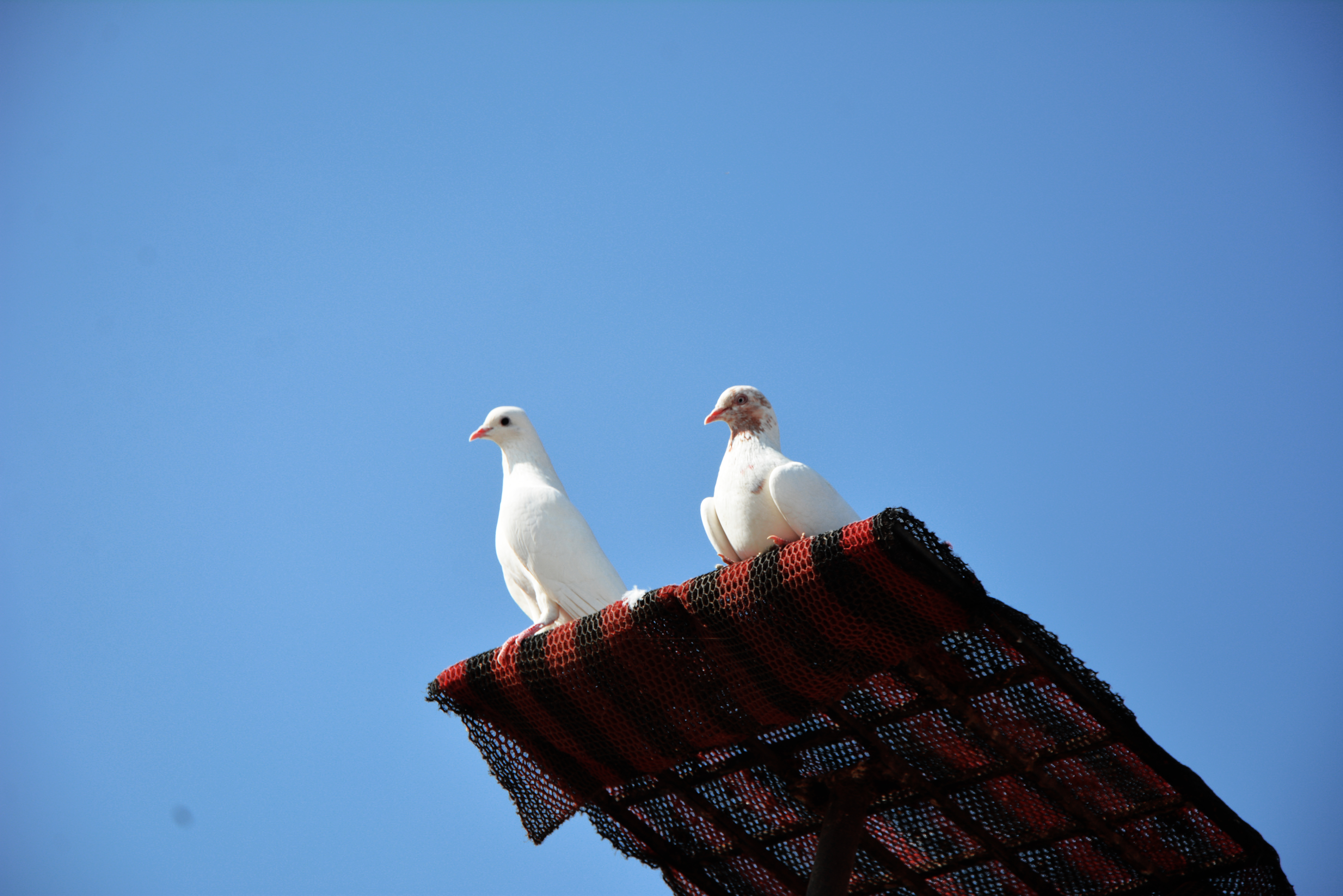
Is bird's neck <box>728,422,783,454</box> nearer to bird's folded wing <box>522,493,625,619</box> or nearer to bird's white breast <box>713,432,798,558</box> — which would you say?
bird's white breast <box>713,432,798,558</box>

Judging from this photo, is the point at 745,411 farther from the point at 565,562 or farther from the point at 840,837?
the point at 840,837

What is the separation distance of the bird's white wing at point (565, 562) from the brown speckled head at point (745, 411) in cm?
124

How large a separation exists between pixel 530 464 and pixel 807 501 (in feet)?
8.47

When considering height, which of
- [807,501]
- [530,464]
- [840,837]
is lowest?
[840,837]

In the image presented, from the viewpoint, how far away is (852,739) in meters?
5.79

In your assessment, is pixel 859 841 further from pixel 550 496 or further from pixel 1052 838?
pixel 550 496

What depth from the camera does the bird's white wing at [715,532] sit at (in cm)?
637

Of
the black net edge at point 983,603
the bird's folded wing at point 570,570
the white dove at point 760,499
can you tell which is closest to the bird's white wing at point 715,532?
the white dove at point 760,499

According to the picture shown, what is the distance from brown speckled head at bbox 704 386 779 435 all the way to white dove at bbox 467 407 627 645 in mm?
1243

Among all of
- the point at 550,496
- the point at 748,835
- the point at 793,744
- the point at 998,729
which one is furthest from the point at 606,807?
the point at 998,729

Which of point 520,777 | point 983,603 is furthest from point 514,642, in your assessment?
point 983,603

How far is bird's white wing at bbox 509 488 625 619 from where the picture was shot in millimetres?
7000

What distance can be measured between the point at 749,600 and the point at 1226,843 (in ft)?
9.05

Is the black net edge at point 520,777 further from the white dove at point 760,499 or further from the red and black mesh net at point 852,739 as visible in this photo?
the white dove at point 760,499
